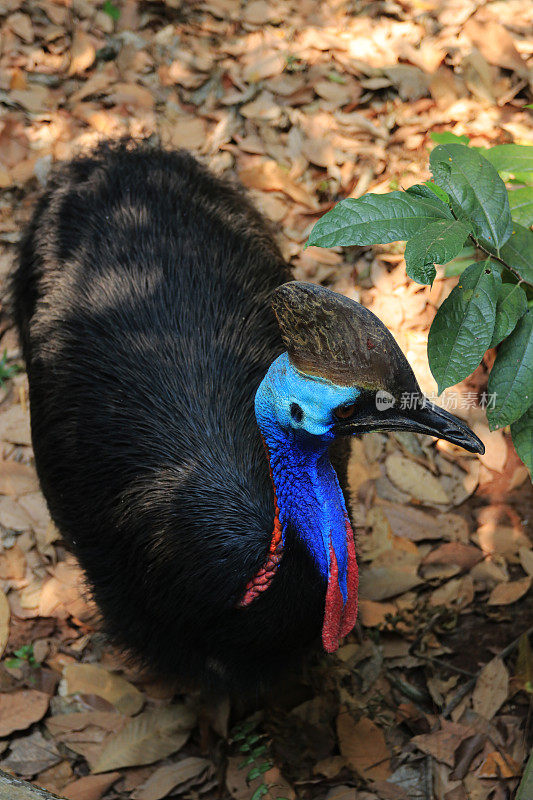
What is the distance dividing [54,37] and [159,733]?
11.7ft

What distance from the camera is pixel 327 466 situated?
81.8 inches

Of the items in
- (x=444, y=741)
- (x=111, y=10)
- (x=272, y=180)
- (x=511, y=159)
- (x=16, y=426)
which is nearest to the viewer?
(x=511, y=159)

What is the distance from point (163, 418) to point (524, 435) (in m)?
0.99

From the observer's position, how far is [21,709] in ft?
9.87

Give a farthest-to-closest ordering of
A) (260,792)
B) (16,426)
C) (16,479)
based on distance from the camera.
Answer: (16,426)
(16,479)
(260,792)

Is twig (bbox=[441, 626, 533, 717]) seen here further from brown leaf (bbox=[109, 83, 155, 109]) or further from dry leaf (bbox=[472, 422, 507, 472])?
brown leaf (bbox=[109, 83, 155, 109])

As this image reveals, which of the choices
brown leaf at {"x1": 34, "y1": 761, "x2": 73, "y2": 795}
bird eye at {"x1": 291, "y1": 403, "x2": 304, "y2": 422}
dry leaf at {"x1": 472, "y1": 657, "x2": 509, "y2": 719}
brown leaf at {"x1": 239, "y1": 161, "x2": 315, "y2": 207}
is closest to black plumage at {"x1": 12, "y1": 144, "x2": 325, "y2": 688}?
bird eye at {"x1": 291, "y1": 403, "x2": 304, "y2": 422}

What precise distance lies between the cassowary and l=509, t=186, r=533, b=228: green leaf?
68 centimetres

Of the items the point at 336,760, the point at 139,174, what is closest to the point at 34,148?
the point at 139,174

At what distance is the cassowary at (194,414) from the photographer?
6.22ft

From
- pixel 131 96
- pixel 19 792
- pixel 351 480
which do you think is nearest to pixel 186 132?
pixel 131 96

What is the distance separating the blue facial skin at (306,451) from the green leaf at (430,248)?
27 centimetres

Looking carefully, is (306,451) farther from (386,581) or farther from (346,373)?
(386,581)

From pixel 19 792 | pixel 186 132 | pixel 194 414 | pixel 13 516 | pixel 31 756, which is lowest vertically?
pixel 31 756
